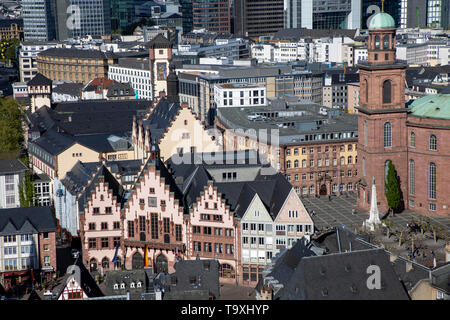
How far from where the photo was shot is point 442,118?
568 feet

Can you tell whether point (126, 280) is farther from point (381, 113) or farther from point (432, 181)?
point (432, 181)

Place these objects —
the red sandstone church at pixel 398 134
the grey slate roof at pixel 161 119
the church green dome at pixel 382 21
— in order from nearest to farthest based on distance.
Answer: the red sandstone church at pixel 398 134, the church green dome at pixel 382 21, the grey slate roof at pixel 161 119

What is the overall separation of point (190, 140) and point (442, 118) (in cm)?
5153

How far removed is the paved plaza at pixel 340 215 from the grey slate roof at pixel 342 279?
62.6 m

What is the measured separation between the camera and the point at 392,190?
173875mm

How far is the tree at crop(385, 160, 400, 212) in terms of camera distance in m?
174

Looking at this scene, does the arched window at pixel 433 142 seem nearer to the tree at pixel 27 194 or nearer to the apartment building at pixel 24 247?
the apartment building at pixel 24 247

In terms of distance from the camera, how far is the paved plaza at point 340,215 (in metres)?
169

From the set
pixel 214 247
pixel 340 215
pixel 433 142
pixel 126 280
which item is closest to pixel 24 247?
pixel 126 280

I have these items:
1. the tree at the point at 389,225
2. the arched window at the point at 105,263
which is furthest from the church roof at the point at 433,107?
the arched window at the point at 105,263

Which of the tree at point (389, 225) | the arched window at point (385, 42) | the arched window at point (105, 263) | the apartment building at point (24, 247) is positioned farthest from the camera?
the arched window at point (385, 42)

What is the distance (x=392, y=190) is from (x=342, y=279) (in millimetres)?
79228

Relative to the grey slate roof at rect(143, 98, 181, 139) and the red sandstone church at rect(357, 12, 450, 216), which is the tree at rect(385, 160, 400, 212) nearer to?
the red sandstone church at rect(357, 12, 450, 216)
